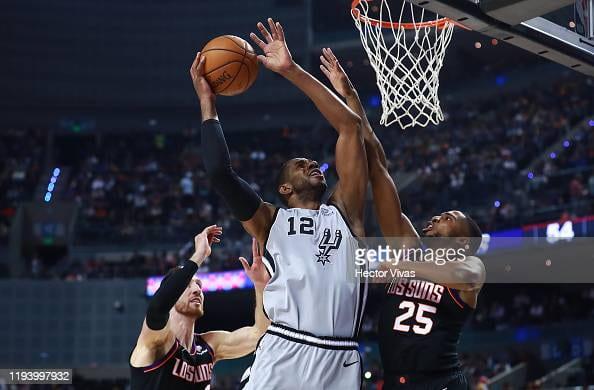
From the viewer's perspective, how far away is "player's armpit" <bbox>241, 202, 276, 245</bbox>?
392cm

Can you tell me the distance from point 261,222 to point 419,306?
130 centimetres

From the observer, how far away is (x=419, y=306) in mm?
4820

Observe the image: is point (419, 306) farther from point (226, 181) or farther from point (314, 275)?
point (226, 181)

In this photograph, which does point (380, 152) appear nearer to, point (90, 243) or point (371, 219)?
point (371, 219)

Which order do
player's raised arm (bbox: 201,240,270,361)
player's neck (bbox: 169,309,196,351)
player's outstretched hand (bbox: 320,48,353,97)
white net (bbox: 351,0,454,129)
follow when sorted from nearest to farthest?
player's outstretched hand (bbox: 320,48,353,97) < player's neck (bbox: 169,309,196,351) < player's raised arm (bbox: 201,240,270,361) < white net (bbox: 351,0,454,129)

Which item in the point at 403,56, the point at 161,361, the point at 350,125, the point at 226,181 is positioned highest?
the point at 403,56

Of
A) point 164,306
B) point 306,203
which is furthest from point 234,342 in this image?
point 306,203

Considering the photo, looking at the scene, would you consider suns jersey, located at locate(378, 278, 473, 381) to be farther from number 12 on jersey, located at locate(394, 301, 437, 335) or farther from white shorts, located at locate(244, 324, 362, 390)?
white shorts, located at locate(244, 324, 362, 390)

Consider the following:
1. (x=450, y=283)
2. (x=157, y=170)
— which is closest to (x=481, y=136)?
(x=157, y=170)

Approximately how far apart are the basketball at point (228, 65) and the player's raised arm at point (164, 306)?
0.79 m

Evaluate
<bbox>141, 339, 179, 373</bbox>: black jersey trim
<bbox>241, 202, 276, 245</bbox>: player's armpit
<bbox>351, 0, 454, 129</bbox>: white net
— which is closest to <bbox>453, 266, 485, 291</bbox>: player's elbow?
<bbox>241, 202, 276, 245</bbox>: player's armpit

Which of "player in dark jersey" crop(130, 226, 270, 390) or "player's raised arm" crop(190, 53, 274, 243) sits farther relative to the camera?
"player in dark jersey" crop(130, 226, 270, 390)

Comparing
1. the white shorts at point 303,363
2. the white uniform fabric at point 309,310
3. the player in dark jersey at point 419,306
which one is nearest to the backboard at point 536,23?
the player in dark jersey at point 419,306

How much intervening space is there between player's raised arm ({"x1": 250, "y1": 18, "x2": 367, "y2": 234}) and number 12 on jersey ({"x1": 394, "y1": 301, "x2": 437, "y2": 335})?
2.99 feet
